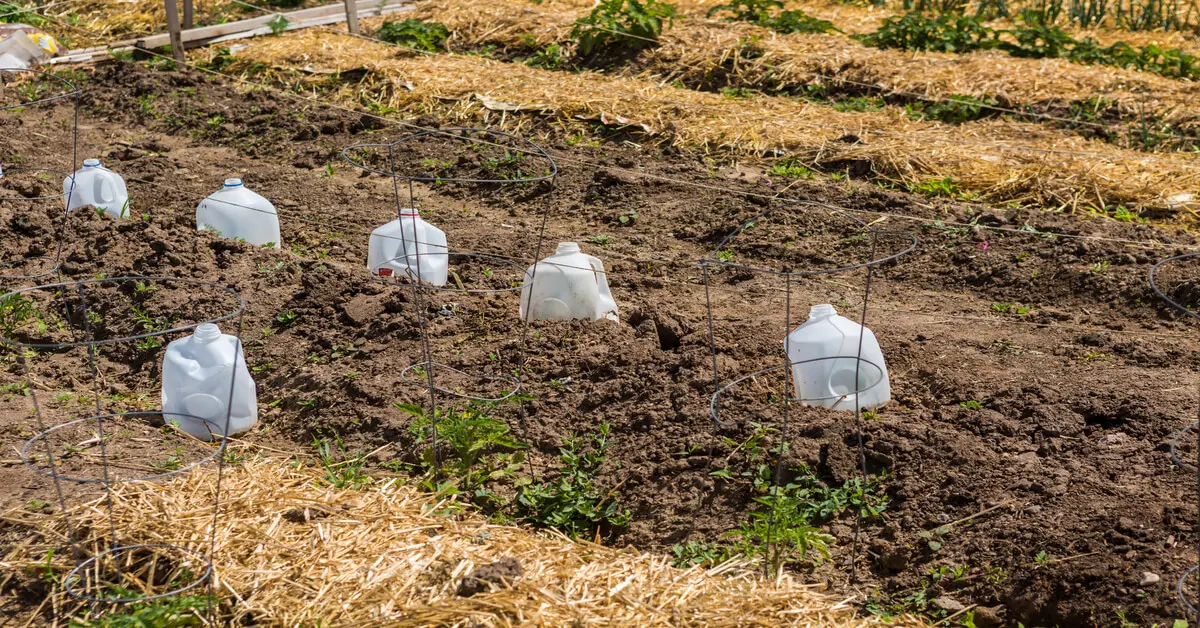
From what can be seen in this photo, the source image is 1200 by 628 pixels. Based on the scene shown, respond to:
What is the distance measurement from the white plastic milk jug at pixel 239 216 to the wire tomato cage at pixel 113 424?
0.63 metres

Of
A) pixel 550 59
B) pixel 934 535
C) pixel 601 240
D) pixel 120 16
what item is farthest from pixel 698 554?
pixel 120 16

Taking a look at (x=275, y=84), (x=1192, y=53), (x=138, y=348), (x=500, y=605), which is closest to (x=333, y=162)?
(x=275, y=84)

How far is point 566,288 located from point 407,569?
168cm

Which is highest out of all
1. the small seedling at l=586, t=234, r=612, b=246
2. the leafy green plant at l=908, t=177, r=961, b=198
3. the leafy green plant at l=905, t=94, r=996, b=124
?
the leafy green plant at l=905, t=94, r=996, b=124

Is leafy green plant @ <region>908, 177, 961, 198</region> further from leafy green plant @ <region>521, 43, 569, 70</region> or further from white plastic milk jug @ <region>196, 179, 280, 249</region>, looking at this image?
leafy green plant @ <region>521, 43, 569, 70</region>

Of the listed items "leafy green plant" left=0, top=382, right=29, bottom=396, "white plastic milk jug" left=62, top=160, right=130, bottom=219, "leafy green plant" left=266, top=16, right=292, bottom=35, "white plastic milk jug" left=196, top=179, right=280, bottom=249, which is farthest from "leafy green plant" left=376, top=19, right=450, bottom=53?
"leafy green plant" left=0, top=382, right=29, bottom=396

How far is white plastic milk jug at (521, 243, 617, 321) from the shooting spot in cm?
439

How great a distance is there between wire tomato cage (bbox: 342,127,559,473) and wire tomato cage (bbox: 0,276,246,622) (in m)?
0.68

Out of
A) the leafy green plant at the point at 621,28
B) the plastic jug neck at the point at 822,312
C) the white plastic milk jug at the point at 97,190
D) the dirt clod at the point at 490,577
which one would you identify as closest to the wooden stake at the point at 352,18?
the leafy green plant at the point at 621,28

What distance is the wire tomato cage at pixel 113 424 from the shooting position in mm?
2980

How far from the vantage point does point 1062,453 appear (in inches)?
136

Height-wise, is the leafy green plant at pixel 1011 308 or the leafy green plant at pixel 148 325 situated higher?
the leafy green plant at pixel 148 325

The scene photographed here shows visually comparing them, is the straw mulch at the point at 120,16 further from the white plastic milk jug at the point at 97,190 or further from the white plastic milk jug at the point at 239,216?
the white plastic milk jug at the point at 239,216

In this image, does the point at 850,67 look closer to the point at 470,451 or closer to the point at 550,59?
the point at 550,59
